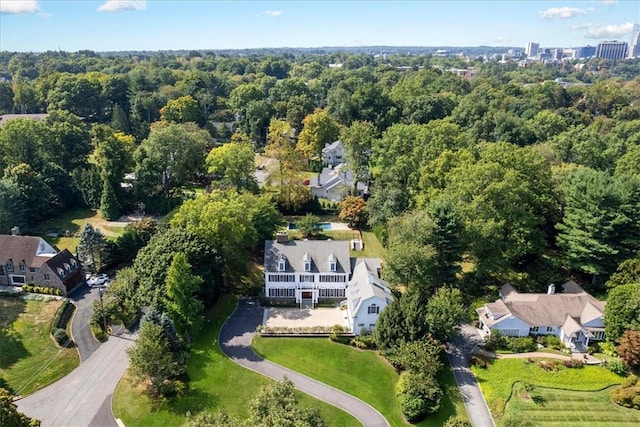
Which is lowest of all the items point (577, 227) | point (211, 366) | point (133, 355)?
point (211, 366)

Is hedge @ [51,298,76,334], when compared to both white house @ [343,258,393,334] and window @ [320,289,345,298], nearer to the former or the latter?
window @ [320,289,345,298]

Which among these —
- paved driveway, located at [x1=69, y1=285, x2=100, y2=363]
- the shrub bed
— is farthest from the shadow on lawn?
the shrub bed

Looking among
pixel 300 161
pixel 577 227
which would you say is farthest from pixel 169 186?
pixel 577 227

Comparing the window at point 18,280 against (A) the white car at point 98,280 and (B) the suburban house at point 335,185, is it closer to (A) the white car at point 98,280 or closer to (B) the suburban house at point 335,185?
(A) the white car at point 98,280

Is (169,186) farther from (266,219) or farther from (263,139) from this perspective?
(263,139)

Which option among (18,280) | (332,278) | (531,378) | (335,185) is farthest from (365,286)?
(18,280)

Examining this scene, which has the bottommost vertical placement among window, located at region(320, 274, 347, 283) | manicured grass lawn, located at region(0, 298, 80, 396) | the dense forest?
manicured grass lawn, located at region(0, 298, 80, 396)

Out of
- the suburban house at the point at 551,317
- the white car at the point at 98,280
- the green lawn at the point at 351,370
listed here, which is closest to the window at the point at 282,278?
the green lawn at the point at 351,370
